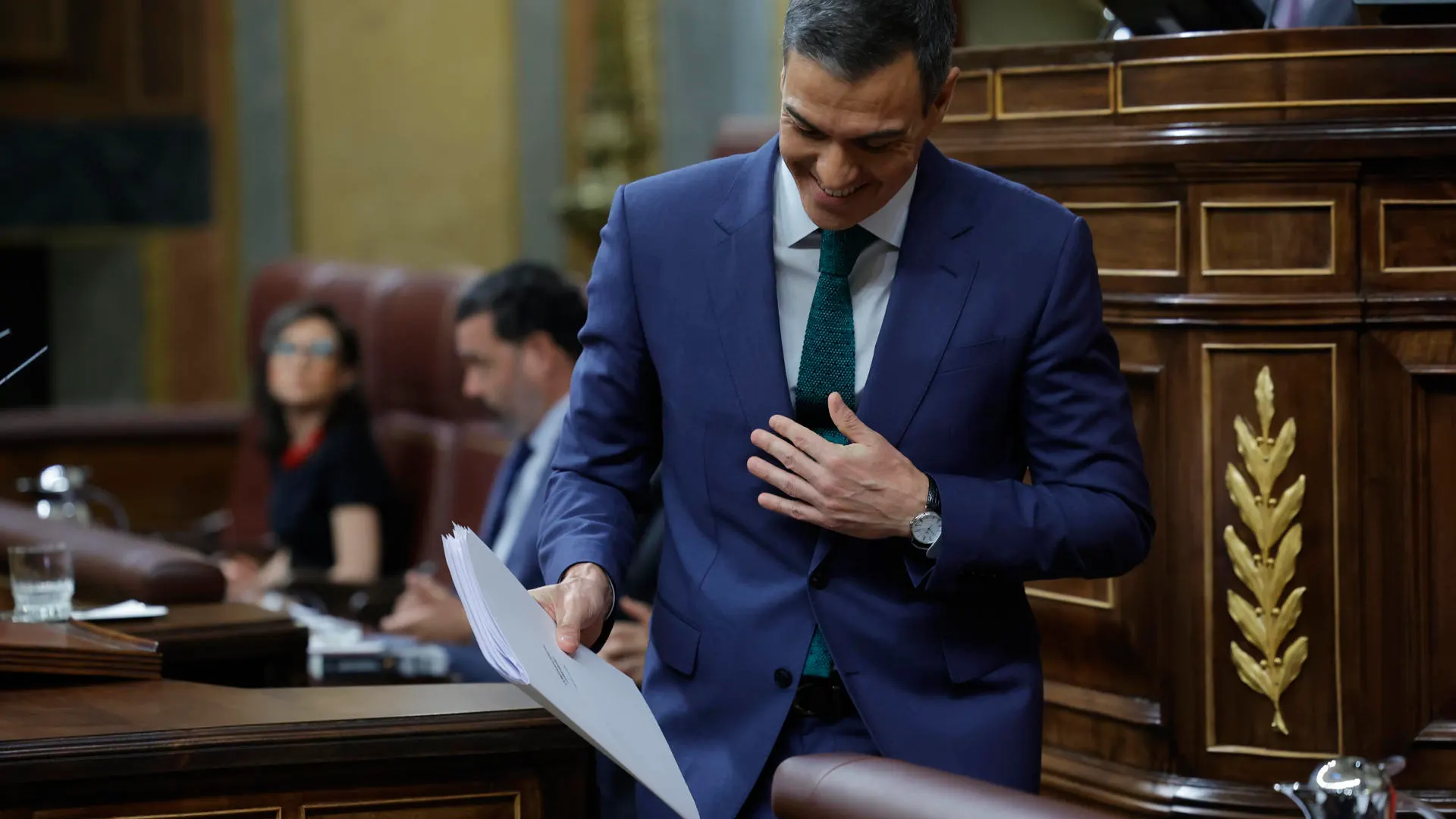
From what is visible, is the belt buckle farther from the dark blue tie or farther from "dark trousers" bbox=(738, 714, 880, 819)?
the dark blue tie

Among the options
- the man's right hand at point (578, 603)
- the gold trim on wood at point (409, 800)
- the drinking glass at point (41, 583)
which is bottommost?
the gold trim on wood at point (409, 800)

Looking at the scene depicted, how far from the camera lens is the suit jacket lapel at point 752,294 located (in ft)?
6.03

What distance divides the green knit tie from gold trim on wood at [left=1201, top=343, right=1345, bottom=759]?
924 mm

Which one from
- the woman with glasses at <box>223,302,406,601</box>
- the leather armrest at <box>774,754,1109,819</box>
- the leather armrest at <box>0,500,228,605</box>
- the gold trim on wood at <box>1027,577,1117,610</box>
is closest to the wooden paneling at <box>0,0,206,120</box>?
the woman with glasses at <box>223,302,406,601</box>

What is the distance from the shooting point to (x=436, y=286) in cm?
514

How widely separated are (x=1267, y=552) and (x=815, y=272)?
1.01 metres

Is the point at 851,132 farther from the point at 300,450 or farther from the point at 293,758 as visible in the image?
the point at 300,450

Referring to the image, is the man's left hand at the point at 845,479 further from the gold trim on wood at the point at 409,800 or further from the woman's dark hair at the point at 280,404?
the woman's dark hair at the point at 280,404

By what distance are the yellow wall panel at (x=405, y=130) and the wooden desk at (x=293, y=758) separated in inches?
220

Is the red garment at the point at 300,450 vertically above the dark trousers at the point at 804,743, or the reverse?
the red garment at the point at 300,450

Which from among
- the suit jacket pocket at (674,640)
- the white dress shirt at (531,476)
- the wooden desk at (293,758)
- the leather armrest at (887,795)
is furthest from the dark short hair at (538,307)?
the leather armrest at (887,795)

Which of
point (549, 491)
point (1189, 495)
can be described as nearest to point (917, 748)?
point (549, 491)

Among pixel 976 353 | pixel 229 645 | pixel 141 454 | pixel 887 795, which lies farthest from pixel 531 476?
pixel 141 454

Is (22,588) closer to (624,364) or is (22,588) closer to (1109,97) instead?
(624,364)
